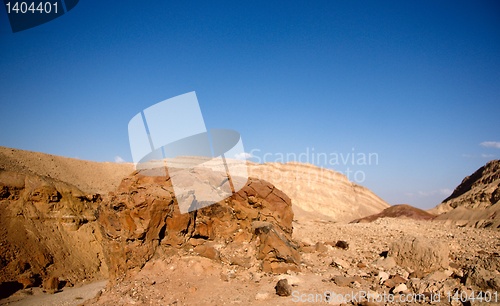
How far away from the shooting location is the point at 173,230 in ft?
26.7

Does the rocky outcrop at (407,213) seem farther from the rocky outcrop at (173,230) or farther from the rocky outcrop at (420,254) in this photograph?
the rocky outcrop at (173,230)

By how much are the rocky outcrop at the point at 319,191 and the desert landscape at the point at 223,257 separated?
24753 millimetres

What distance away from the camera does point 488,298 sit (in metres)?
5.68

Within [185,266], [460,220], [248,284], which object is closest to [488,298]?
[248,284]

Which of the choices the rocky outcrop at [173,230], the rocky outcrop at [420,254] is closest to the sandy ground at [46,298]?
the rocky outcrop at [173,230]

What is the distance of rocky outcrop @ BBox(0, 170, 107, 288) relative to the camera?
41.6 ft

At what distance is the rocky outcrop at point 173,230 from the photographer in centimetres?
766

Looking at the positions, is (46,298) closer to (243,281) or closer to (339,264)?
(243,281)

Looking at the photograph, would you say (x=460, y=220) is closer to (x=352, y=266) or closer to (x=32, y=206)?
(x=352, y=266)

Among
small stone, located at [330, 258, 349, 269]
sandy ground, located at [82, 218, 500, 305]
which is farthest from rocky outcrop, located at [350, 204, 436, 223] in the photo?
small stone, located at [330, 258, 349, 269]

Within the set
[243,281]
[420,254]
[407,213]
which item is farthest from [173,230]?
[407,213]

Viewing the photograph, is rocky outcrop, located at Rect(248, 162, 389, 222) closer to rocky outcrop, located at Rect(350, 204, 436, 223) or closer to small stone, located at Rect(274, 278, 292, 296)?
rocky outcrop, located at Rect(350, 204, 436, 223)

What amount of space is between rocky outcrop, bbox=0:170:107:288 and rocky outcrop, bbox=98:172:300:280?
6164 millimetres

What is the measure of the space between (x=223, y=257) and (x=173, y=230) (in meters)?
1.54
